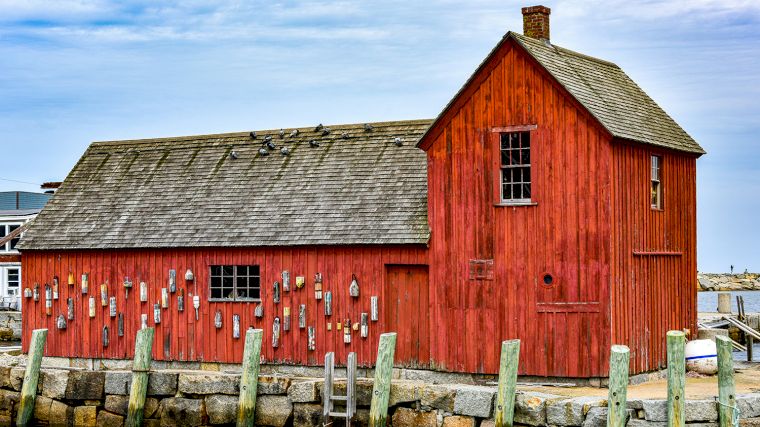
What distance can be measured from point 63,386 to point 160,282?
173 inches

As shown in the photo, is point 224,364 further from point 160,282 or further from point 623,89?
point 623,89

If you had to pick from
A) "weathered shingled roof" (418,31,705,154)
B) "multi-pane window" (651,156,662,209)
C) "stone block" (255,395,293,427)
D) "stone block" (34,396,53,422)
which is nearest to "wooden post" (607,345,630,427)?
"weathered shingled roof" (418,31,705,154)

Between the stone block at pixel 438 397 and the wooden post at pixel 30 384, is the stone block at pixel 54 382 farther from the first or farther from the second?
the stone block at pixel 438 397

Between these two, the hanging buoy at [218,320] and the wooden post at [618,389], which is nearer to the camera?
the wooden post at [618,389]

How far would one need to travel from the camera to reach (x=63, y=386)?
23359 millimetres

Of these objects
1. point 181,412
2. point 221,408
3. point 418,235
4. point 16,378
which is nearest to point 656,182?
Answer: point 418,235

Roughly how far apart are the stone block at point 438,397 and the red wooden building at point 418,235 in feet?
A: 9.92

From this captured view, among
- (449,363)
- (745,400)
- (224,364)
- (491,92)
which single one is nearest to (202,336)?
(224,364)

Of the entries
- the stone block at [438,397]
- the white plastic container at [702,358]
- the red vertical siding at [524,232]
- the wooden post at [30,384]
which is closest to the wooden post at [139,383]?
the wooden post at [30,384]

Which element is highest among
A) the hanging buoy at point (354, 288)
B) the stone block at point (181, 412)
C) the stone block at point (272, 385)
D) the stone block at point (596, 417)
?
the hanging buoy at point (354, 288)

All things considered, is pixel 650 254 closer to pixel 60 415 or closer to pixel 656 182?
pixel 656 182

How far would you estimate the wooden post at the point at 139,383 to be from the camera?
22.2 metres

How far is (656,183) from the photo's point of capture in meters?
24.4

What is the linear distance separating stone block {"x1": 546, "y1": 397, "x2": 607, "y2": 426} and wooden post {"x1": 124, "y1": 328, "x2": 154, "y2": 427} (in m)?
7.90
